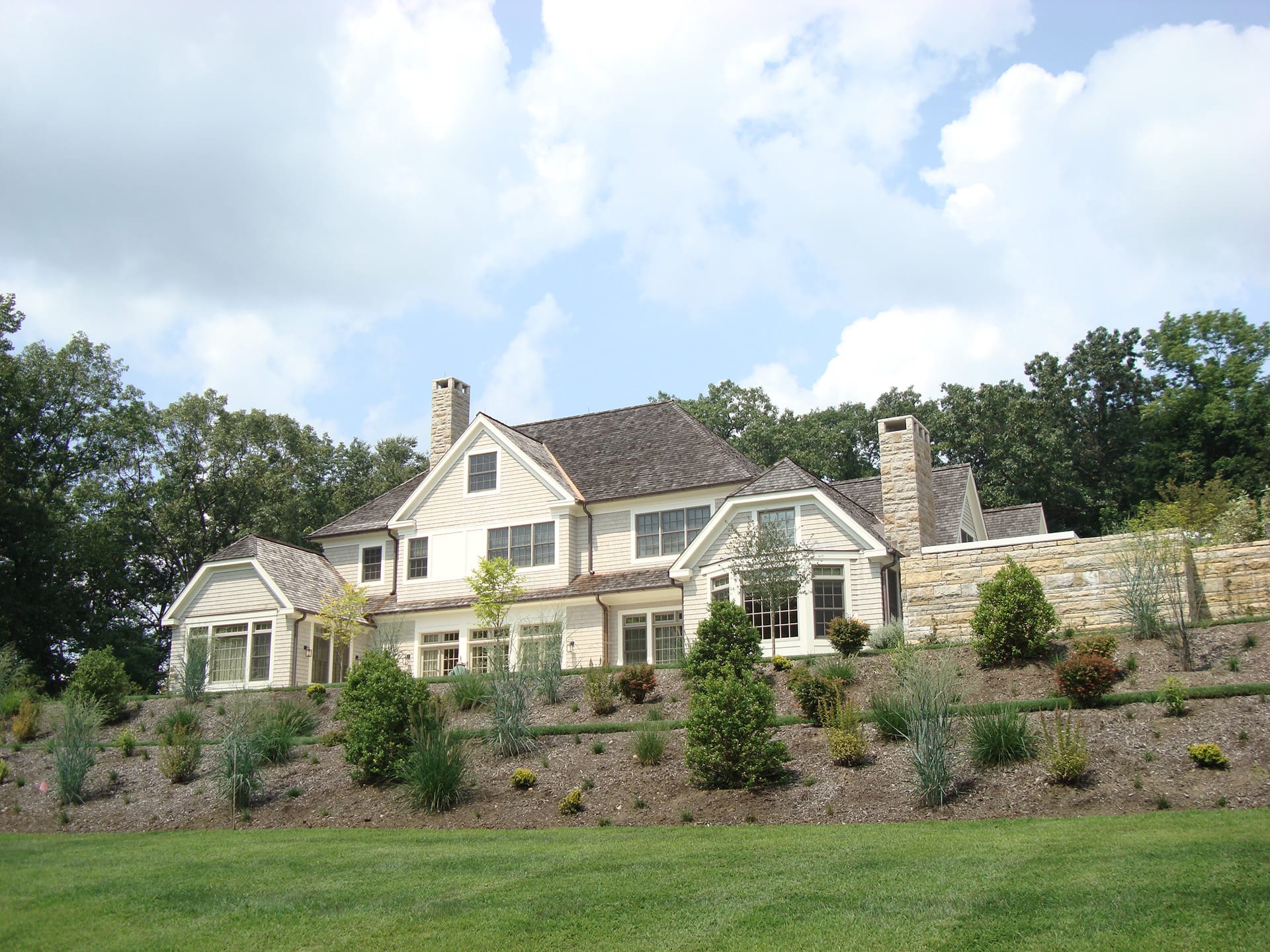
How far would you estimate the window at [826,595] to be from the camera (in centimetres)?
2456

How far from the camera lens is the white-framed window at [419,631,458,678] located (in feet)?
98.4

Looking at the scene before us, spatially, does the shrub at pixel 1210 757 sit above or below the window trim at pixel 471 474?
below

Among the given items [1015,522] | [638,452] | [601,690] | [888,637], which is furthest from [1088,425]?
[601,690]

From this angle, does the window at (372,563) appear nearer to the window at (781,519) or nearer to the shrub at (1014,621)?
the window at (781,519)

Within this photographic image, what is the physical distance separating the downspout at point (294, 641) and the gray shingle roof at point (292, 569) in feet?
0.79

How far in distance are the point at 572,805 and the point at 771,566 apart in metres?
9.93

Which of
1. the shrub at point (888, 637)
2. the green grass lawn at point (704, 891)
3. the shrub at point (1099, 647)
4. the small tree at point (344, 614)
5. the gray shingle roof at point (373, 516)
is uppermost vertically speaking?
the gray shingle roof at point (373, 516)

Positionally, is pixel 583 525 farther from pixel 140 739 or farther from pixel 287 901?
pixel 287 901

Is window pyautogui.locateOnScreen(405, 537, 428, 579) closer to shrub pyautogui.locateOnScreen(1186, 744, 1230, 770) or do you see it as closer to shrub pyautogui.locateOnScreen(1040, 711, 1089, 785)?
shrub pyautogui.locateOnScreen(1040, 711, 1089, 785)

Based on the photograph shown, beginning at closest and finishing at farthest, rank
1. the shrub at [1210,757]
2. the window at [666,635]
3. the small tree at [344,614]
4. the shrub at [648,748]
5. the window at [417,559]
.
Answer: the shrub at [1210,757] → the shrub at [648,748] → the window at [666,635] → the small tree at [344,614] → the window at [417,559]

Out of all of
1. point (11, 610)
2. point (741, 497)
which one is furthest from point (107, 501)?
point (741, 497)

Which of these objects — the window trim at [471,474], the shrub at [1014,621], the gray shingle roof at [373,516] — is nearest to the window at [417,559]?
the gray shingle roof at [373,516]

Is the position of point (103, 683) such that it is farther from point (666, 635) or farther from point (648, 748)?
point (648, 748)

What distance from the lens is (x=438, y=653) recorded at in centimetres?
3017
